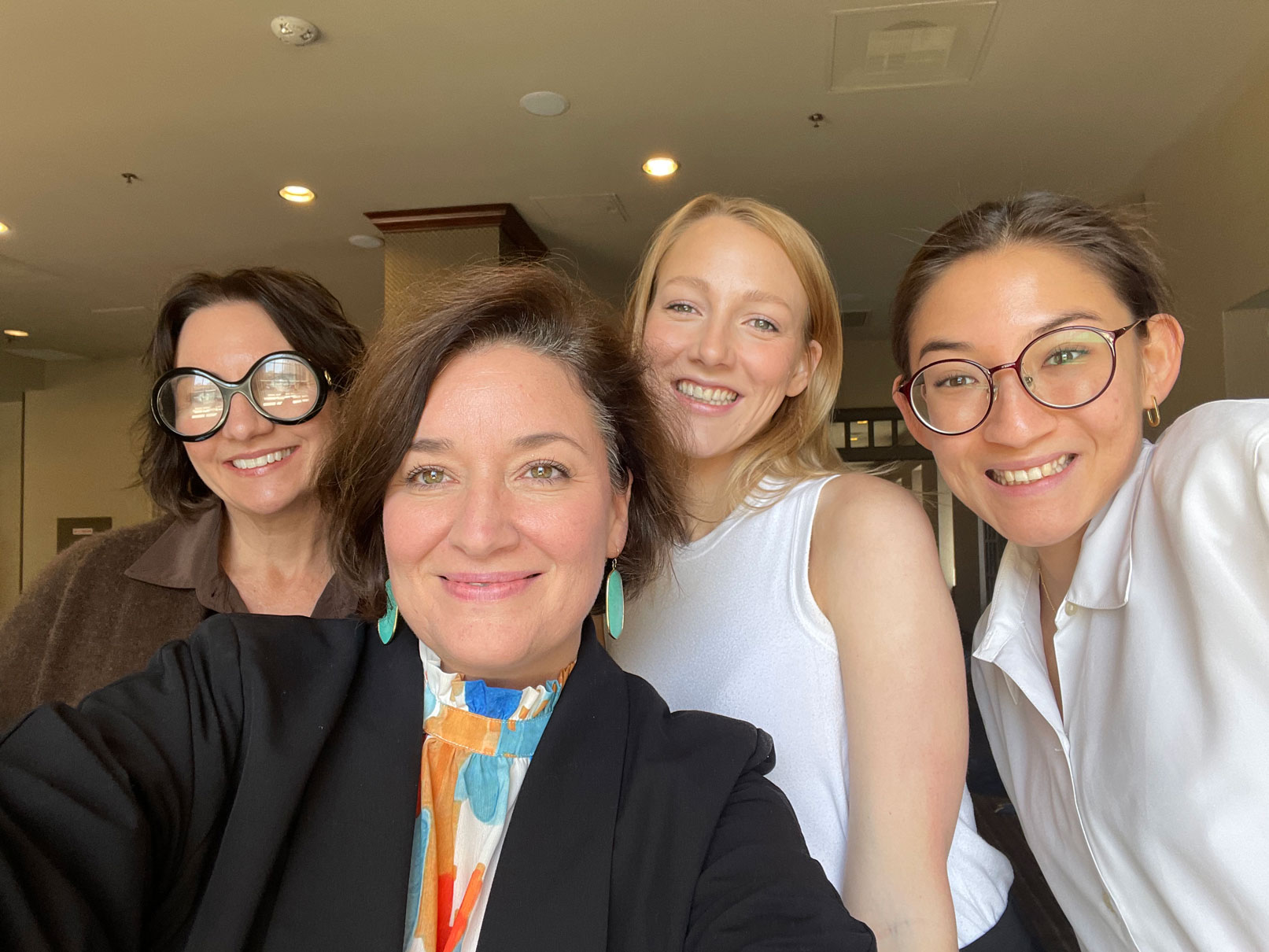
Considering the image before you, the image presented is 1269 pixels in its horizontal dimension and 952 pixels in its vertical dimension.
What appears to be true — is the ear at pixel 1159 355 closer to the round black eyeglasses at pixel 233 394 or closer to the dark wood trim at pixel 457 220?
the round black eyeglasses at pixel 233 394

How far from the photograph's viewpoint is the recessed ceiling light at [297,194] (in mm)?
5520

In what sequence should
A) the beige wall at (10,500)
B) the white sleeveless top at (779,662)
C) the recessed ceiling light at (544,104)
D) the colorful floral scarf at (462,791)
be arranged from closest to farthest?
the colorful floral scarf at (462,791) < the white sleeveless top at (779,662) < the recessed ceiling light at (544,104) < the beige wall at (10,500)

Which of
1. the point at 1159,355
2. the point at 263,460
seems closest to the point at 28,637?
the point at 263,460

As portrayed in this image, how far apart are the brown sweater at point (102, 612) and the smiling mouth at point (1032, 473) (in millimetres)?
1376

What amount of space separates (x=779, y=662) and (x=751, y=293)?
80cm

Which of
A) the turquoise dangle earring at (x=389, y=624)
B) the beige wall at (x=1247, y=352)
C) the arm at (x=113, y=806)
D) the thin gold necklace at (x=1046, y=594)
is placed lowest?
the arm at (x=113, y=806)

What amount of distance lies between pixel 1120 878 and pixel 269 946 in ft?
4.58

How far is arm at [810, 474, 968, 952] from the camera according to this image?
4.10 feet

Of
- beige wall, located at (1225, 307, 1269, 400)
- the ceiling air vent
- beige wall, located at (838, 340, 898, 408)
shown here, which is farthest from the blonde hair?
beige wall, located at (838, 340, 898, 408)

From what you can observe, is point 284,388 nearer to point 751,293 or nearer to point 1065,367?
point 751,293

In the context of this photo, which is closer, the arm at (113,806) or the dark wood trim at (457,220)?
the arm at (113,806)

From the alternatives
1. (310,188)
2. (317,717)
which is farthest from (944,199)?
(317,717)

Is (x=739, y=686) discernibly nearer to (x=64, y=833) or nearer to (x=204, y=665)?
(x=204, y=665)

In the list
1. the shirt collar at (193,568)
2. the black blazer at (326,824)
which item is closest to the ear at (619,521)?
the black blazer at (326,824)
